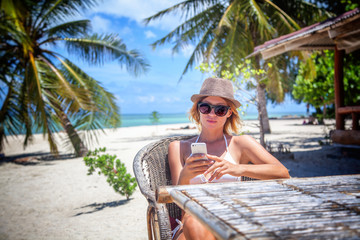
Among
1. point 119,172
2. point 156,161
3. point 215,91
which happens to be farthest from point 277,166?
point 119,172

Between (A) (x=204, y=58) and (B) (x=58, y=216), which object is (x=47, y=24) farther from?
(B) (x=58, y=216)

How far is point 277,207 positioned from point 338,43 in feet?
14.3

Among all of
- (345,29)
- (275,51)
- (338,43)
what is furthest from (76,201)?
(345,29)

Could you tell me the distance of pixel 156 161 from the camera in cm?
196

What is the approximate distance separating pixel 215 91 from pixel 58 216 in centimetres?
331

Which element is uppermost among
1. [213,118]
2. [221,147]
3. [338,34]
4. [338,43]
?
[338,34]

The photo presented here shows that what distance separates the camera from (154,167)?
1893 mm

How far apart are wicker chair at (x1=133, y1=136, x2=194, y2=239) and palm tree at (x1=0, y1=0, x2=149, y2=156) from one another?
603 centimetres

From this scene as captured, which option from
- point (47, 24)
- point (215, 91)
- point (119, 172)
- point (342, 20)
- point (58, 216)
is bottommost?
point (58, 216)

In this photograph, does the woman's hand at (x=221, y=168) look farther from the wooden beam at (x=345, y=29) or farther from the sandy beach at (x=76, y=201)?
the wooden beam at (x=345, y=29)

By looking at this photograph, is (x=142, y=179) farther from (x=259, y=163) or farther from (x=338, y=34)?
(x=338, y=34)

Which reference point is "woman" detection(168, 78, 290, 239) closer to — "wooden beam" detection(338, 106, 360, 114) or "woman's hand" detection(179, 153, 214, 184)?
"woman's hand" detection(179, 153, 214, 184)

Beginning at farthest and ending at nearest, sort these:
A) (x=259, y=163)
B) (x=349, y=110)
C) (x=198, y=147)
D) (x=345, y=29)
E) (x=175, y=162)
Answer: (x=349, y=110) < (x=345, y=29) < (x=175, y=162) < (x=259, y=163) < (x=198, y=147)

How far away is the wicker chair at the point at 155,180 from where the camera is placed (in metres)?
1.28
